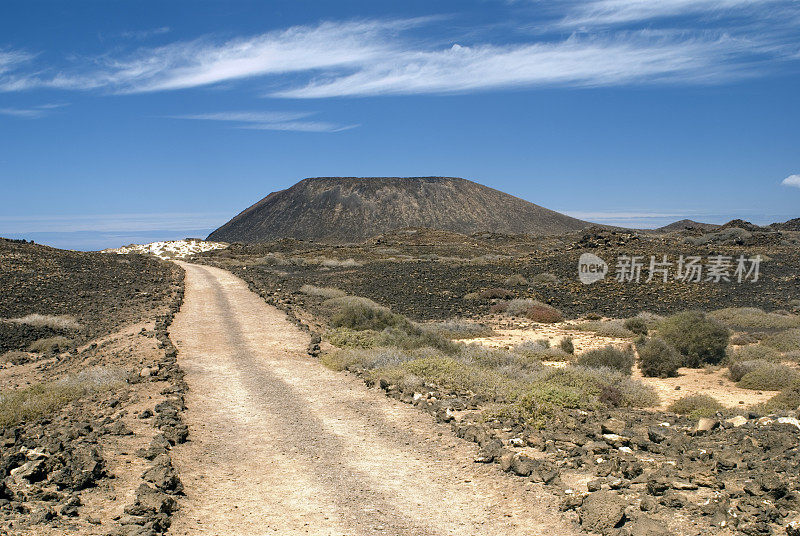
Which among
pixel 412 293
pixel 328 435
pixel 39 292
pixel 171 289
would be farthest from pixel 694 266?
pixel 39 292

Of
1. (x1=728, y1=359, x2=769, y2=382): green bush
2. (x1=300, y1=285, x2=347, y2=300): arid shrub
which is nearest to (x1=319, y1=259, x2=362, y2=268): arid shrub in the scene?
(x1=300, y1=285, x2=347, y2=300): arid shrub

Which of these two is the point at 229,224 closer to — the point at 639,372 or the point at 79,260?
the point at 79,260

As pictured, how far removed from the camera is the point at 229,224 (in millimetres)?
117875

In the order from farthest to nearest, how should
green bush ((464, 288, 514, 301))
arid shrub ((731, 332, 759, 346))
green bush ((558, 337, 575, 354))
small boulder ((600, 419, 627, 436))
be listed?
green bush ((464, 288, 514, 301))
arid shrub ((731, 332, 759, 346))
green bush ((558, 337, 575, 354))
small boulder ((600, 419, 627, 436))

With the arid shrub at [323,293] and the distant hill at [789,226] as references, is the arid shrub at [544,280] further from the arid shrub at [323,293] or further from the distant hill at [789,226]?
the distant hill at [789,226]

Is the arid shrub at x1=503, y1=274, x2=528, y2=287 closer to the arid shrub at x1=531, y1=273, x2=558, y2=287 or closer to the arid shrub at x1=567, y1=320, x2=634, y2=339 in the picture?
the arid shrub at x1=531, y1=273, x2=558, y2=287

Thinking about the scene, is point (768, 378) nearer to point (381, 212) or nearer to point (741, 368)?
point (741, 368)

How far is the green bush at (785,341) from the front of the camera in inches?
608

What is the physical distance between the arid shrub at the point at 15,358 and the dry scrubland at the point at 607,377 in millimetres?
7863

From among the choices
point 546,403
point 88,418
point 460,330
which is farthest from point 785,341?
point 88,418

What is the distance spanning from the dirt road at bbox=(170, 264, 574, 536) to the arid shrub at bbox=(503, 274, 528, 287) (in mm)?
19506

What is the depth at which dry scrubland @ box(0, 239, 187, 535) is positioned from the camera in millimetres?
5449

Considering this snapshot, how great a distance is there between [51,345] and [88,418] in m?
9.71

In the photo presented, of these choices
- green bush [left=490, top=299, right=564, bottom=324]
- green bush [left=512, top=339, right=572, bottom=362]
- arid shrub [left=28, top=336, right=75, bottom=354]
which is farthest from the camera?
green bush [left=490, top=299, right=564, bottom=324]
